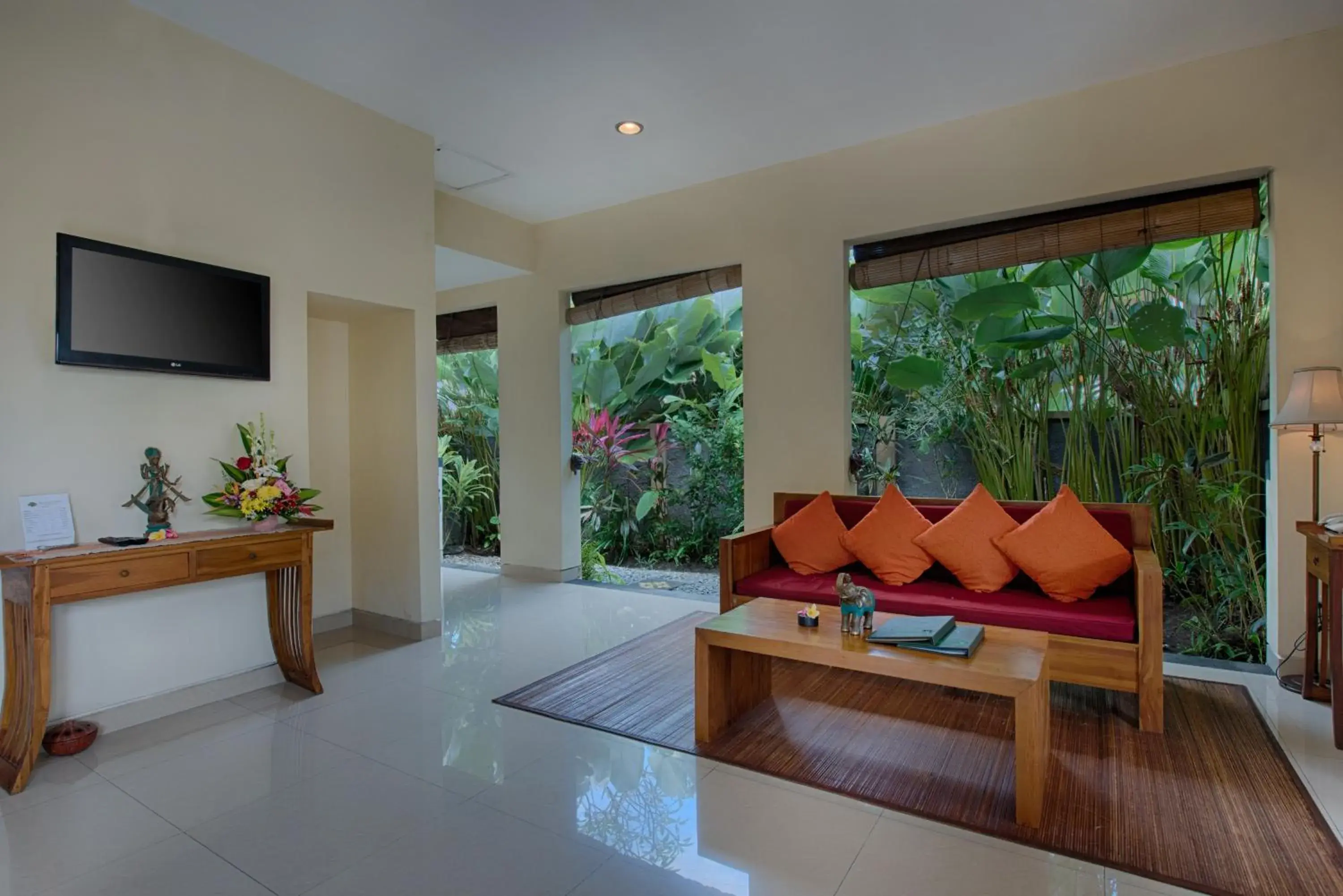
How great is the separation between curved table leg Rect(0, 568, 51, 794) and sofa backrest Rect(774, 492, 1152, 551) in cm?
334

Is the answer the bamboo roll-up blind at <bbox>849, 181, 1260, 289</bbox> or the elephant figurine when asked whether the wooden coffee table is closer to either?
the elephant figurine

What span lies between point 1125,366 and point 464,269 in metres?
4.79

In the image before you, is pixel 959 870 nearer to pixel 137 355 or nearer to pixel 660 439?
pixel 137 355

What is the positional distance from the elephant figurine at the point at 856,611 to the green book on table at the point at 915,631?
0.15 feet

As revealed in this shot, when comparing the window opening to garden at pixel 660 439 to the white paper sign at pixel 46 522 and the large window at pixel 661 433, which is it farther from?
the white paper sign at pixel 46 522

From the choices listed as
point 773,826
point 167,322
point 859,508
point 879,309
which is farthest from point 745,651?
point 879,309

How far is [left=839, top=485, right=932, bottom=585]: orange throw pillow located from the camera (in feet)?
11.0

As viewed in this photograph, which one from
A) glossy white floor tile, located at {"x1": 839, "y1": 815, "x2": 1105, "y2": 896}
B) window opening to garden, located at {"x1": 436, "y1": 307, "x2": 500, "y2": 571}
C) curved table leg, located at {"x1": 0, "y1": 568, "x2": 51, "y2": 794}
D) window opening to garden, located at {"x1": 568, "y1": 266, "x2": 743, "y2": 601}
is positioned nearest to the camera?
glossy white floor tile, located at {"x1": 839, "y1": 815, "x2": 1105, "y2": 896}

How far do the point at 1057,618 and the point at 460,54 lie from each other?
3690 millimetres

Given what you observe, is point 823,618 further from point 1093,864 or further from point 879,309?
point 879,309

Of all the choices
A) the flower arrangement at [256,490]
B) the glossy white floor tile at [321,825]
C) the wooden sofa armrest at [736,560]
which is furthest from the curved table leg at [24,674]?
the wooden sofa armrest at [736,560]

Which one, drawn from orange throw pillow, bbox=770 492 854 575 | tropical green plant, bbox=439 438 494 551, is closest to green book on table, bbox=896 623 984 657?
orange throw pillow, bbox=770 492 854 575

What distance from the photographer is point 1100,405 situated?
158 inches

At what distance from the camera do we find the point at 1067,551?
3014mm
